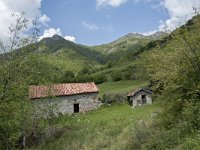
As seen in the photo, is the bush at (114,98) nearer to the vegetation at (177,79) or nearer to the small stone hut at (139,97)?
the small stone hut at (139,97)

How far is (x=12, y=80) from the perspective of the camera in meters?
19.8

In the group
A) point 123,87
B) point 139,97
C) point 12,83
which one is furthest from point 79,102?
point 12,83

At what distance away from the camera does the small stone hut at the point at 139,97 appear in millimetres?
50812

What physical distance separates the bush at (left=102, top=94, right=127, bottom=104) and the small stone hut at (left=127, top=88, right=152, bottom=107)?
1.55 metres

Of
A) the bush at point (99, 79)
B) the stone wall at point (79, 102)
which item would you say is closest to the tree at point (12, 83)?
the stone wall at point (79, 102)

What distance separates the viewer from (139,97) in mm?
51125

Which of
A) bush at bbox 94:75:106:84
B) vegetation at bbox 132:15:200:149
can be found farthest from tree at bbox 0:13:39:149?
bush at bbox 94:75:106:84

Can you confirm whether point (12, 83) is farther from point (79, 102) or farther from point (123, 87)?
point (123, 87)

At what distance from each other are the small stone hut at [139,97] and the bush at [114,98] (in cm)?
155

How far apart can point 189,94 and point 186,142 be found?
5.39 meters

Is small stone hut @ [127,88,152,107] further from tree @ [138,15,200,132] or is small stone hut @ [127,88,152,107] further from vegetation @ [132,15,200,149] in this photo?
tree @ [138,15,200,132]

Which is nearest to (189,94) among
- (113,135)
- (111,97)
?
(113,135)

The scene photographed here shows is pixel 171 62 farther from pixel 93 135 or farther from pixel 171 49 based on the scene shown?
pixel 93 135

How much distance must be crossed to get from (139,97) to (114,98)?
466 cm
